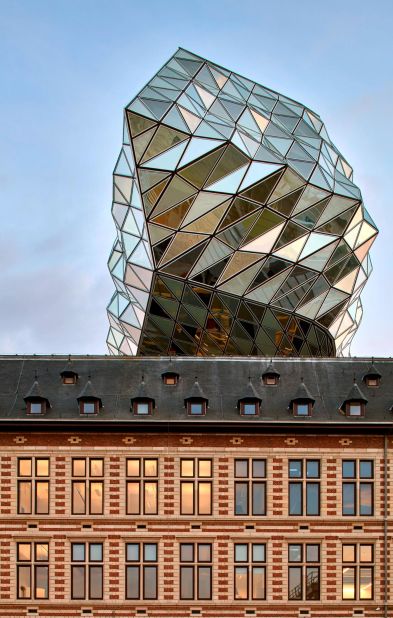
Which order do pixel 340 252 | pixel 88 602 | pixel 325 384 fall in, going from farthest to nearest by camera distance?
1. pixel 340 252
2. pixel 325 384
3. pixel 88 602

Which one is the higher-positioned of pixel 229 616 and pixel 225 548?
pixel 225 548

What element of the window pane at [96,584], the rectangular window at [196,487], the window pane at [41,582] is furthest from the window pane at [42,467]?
the rectangular window at [196,487]

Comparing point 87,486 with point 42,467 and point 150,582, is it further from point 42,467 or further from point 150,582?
point 150,582

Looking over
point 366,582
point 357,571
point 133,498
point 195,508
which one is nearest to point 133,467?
point 133,498

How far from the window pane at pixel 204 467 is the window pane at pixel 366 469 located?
6828 mm

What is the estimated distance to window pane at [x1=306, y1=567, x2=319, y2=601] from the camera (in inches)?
1574

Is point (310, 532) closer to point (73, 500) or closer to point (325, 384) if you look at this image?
point (325, 384)

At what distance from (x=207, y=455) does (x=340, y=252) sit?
19.3 m

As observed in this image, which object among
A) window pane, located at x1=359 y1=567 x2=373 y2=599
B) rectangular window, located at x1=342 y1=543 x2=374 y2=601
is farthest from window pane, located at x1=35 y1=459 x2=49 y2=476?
window pane, located at x1=359 y1=567 x2=373 y2=599

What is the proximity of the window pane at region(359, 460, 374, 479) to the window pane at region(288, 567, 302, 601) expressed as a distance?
16.6 feet

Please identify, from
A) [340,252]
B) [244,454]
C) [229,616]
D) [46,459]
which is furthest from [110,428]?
[340,252]

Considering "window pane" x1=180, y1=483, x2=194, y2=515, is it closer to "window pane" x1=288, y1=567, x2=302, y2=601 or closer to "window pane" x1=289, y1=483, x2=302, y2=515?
"window pane" x1=289, y1=483, x2=302, y2=515

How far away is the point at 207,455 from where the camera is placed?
4091 centimetres

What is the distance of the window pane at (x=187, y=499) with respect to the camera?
4056cm
